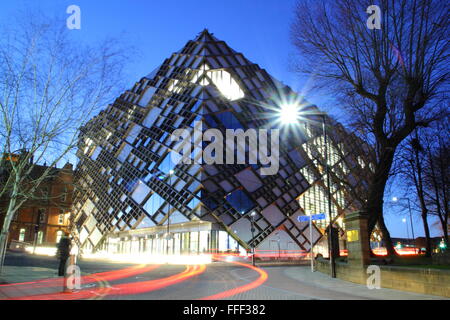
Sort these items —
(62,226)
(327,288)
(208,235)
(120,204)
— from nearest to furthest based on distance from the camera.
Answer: (327,288)
(208,235)
(120,204)
(62,226)

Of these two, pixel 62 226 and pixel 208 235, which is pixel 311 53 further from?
pixel 62 226

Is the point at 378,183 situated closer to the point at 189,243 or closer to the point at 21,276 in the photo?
the point at 21,276

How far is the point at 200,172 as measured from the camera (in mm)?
39000

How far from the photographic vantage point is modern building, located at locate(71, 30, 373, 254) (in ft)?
129

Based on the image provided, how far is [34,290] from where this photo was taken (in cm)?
1007

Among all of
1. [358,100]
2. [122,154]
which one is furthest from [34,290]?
[122,154]

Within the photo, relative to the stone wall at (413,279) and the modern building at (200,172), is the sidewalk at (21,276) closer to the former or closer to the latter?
the stone wall at (413,279)

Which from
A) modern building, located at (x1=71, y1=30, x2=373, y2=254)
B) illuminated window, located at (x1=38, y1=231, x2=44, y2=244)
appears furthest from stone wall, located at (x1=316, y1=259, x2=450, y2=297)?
illuminated window, located at (x1=38, y1=231, x2=44, y2=244)

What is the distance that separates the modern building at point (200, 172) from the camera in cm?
3931

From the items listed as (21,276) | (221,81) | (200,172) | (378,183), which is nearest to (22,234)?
(200,172)

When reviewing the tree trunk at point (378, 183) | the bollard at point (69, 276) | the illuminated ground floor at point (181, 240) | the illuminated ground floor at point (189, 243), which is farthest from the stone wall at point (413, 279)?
the illuminated ground floor at point (181, 240)

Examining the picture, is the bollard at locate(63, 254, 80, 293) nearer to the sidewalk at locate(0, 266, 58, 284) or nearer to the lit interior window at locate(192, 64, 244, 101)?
the sidewalk at locate(0, 266, 58, 284)

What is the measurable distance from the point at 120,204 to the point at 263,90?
87.2ft
